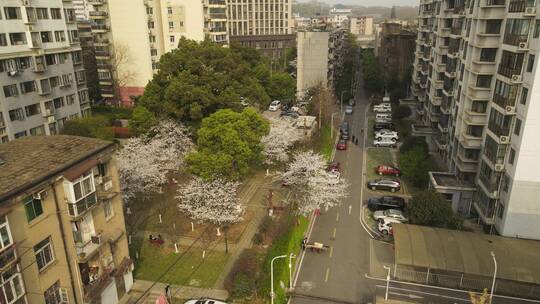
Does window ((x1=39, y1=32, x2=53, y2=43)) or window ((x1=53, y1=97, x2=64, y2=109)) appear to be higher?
window ((x1=39, y1=32, x2=53, y2=43))

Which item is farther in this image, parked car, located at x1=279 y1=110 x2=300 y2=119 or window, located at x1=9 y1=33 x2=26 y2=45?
parked car, located at x1=279 y1=110 x2=300 y2=119

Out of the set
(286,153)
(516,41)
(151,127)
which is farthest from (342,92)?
(516,41)

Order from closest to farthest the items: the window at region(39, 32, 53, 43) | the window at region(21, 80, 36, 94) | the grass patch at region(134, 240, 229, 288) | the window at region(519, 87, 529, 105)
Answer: the window at region(519, 87, 529, 105) < the grass patch at region(134, 240, 229, 288) < the window at region(21, 80, 36, 94) < the window at region(39, 32, 53, 43)

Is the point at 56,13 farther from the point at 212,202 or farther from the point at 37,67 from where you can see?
the point at 212,202

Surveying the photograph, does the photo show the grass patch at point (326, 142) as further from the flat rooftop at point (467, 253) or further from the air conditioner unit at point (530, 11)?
the air conditioner unit at point (530, 11)

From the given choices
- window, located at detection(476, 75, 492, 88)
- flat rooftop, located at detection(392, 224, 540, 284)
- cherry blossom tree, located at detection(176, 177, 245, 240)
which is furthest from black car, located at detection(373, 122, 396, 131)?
cherry blossom tree, located at detection(176, 177, 245, 240)

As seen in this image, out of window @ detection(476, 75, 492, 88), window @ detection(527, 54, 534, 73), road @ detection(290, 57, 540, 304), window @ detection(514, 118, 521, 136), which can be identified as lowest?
road @ detection(290, 57, 540, 304)

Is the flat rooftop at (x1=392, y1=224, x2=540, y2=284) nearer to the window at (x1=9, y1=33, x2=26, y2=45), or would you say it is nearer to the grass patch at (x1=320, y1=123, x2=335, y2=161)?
the grass patch at (x1=320, y1=123, x2=335, y2=161)

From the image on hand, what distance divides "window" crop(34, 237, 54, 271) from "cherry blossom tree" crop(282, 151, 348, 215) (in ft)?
65.7

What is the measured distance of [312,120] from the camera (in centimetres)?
5709

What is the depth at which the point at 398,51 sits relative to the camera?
83.6 m

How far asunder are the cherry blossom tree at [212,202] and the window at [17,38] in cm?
2579

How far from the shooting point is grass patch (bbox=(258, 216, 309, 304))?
25.0 metres

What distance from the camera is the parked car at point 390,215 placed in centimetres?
3316
